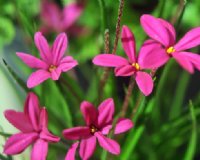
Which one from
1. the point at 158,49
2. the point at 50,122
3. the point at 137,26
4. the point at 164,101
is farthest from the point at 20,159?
the point at 137,26

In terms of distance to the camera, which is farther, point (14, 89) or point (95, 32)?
point (95, 32)

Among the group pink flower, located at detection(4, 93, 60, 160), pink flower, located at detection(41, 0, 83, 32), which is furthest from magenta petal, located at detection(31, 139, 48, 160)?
pink flower, located at detection(41, 0, 83, 32)

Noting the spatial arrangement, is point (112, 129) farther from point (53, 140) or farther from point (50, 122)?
point (50, 122)

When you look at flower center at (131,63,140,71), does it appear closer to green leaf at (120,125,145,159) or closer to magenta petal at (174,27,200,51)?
magenta petal at (174,27,200,51)

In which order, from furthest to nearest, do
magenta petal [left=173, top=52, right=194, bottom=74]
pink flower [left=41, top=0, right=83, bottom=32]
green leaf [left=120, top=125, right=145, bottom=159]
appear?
1. pink flower [left=41, top=0, right=83, bottom=32]
2. green leaf [left=120, top=125, right=145, bottom=159]
3. magenta petal [left=173, top=52, right=194, bottom=74]

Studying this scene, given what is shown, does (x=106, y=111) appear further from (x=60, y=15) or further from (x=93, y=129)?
(x=60, y=15)

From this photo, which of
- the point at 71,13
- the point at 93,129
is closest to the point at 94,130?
the point at 93,129
